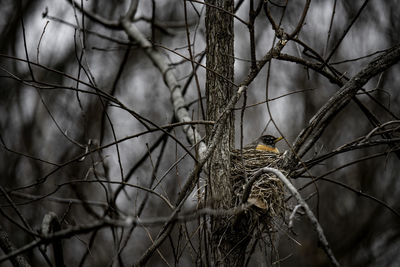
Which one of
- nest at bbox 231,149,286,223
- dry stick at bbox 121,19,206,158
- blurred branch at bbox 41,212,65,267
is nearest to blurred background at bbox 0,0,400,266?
dry stick at bbox 121,19,206,158

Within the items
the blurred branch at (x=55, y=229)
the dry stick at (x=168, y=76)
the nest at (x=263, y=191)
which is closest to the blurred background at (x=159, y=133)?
the dry stick at (x=168, y=76)

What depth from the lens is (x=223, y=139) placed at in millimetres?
3404

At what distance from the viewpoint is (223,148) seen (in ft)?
11.1

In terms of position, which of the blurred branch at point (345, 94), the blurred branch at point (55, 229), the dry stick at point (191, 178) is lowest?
the blurred branch at point (55, 229)

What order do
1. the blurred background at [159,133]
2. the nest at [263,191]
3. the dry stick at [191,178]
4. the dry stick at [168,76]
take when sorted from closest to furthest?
the dry stick at [191,178] < the nest at [263,191] < the dry stick at [168,76] < the blurred background at [159,133]

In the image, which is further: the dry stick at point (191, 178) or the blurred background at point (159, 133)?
the blurred background at point (159, 133)

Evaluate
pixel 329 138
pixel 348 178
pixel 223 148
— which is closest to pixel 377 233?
pixel 348 178

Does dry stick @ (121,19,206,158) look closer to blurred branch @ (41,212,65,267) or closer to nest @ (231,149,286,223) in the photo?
nest @ (231,149,286,223)

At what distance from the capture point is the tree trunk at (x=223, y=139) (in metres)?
3.20

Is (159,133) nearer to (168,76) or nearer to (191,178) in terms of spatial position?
(168,76)

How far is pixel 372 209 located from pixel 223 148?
5.95 meters

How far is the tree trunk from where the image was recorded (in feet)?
10.5

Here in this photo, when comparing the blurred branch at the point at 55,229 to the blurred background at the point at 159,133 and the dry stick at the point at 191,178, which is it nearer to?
the dry stick at the point at 191,178

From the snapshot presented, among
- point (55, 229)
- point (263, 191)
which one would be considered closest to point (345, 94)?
point (263, 191)
